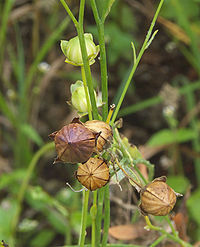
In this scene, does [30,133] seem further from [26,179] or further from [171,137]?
[171,137]

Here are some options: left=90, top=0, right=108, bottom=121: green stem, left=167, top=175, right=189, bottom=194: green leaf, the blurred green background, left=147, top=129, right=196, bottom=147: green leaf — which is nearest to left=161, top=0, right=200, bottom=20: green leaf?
the blurred green background

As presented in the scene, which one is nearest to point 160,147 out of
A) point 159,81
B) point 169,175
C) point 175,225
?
point 169,175

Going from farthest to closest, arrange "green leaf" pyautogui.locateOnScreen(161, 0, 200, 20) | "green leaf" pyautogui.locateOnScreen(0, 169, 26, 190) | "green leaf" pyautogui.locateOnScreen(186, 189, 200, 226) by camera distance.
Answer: "green leaf" pyautogui.locateOnScreen(161, 0, 200, 20)
"green leaf" pyautogui.locateOnScreen(0, 169, 26, 190)
"green leaf" pyautogui.locateOnScreen(186, 189, 200, 226)

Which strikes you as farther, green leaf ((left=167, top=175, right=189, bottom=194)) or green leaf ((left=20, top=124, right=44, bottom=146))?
green leaf ((left=20, top=124, right=44, bottom=146))

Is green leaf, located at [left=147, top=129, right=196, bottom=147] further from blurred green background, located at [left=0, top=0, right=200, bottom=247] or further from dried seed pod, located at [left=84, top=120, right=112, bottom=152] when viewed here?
dried seed pod, located at [left=84, top=120, right=112, bottom=152]

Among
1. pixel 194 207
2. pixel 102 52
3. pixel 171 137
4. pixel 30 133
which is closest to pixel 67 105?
pixel 30 133

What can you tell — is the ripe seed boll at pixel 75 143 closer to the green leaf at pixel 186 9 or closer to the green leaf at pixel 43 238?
the green leaf at pixel 43 238
